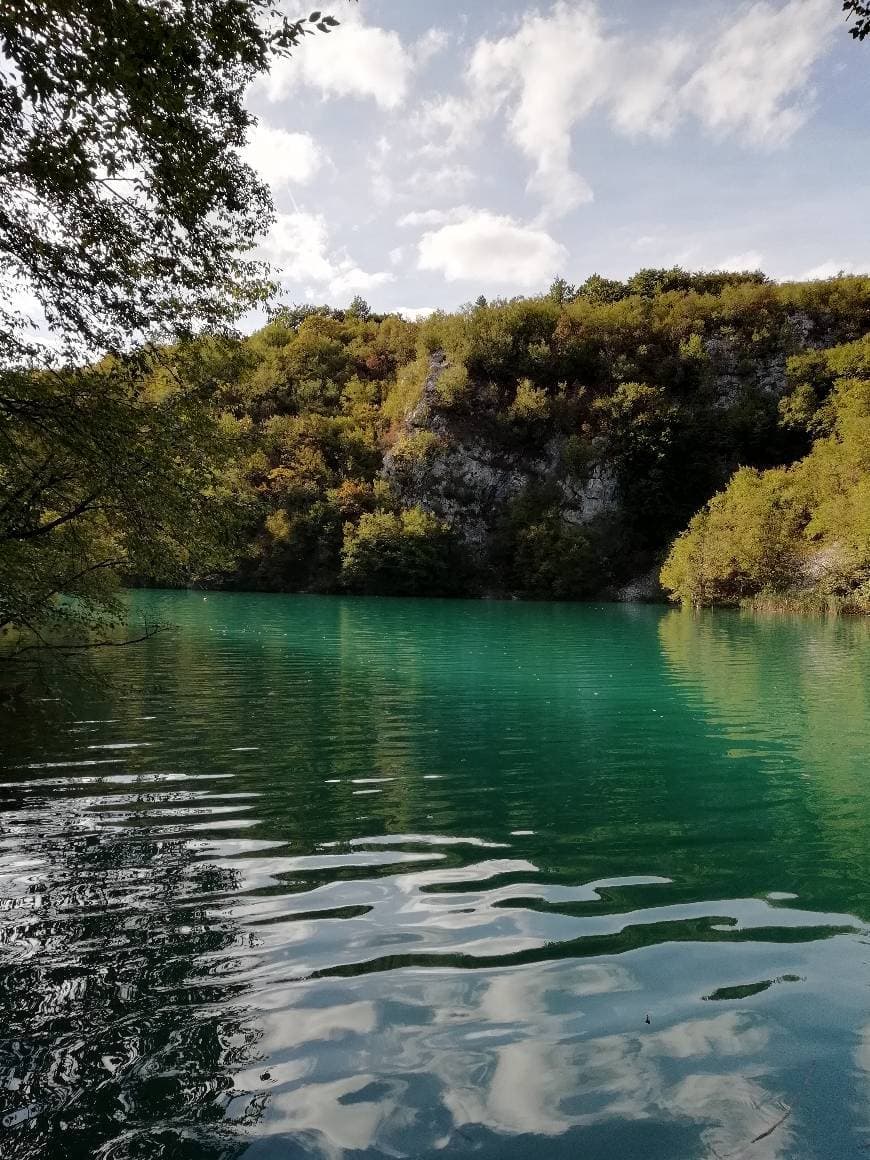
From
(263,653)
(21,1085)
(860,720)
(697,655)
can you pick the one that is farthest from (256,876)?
(697,655)

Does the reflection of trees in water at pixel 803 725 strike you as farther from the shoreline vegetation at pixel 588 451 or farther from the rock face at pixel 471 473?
the rock face at pixel 471 473

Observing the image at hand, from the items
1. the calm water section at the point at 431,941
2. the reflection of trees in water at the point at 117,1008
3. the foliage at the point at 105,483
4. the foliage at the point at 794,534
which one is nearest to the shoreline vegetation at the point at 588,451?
the foliage at the point at 794,534

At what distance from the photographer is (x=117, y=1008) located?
12.7 feet

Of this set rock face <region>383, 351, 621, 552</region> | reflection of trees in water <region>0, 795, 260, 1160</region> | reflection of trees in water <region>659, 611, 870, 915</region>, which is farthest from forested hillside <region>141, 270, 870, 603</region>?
reflection of trees in water <region>0, 795, 260, 1160</region>

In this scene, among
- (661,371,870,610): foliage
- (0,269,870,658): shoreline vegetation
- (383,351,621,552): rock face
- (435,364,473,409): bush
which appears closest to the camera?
(661,371,870,610): foliage

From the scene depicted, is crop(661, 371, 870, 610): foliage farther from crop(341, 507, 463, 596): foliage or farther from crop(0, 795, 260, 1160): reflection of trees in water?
crop(0, 795, 260, 1160): reflection of trees in water

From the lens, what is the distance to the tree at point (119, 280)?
6605 millimetres

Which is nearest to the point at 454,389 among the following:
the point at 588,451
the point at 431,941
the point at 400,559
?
the point at 588,451

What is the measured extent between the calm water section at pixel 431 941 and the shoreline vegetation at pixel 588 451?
116ft

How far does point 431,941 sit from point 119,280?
7.93 meters

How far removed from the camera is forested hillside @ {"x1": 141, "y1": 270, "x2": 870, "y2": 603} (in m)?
64.1

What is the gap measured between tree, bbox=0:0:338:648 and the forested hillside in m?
50.2

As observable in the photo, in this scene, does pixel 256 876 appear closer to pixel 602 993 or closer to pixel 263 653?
pixel 602 993

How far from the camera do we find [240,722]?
39.4 ft
